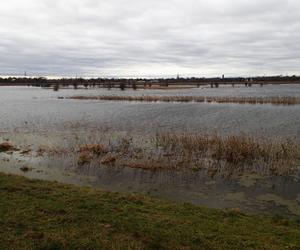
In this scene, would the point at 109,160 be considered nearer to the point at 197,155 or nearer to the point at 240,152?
the point at 197,155

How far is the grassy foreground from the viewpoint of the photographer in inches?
251

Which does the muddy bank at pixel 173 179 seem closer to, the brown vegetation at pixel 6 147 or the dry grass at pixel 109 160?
the dry grass at pixel 109 160

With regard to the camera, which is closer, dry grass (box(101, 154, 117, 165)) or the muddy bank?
the muddy bank

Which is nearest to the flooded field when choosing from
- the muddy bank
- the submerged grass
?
the muddy bank

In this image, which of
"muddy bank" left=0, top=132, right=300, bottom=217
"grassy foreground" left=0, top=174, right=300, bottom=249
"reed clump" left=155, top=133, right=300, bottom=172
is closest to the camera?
"grassy foreground" left=0, top=174, right=300, bottom=249

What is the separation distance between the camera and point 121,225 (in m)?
7.20

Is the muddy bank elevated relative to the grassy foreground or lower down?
lower down

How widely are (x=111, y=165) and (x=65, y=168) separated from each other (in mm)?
1972

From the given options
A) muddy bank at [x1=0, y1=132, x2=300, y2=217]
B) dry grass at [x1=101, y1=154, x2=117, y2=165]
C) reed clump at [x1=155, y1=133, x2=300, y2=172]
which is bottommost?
muddy bank at [x1=0, y1=132, x2=300, y2=217]

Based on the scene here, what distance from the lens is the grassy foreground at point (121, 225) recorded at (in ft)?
20.9

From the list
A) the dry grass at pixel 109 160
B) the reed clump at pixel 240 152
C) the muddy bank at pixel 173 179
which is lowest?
the muddy bank at pixel 173 179

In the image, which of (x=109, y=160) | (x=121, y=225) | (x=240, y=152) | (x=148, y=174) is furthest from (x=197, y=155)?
(x=121, y=225)

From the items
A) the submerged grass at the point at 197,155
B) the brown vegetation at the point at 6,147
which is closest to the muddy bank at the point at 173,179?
the submerged grass at the point at 197,155

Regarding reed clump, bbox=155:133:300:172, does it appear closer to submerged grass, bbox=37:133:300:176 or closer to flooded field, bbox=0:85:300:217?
submerged grass, bbox=37:133:300:176
